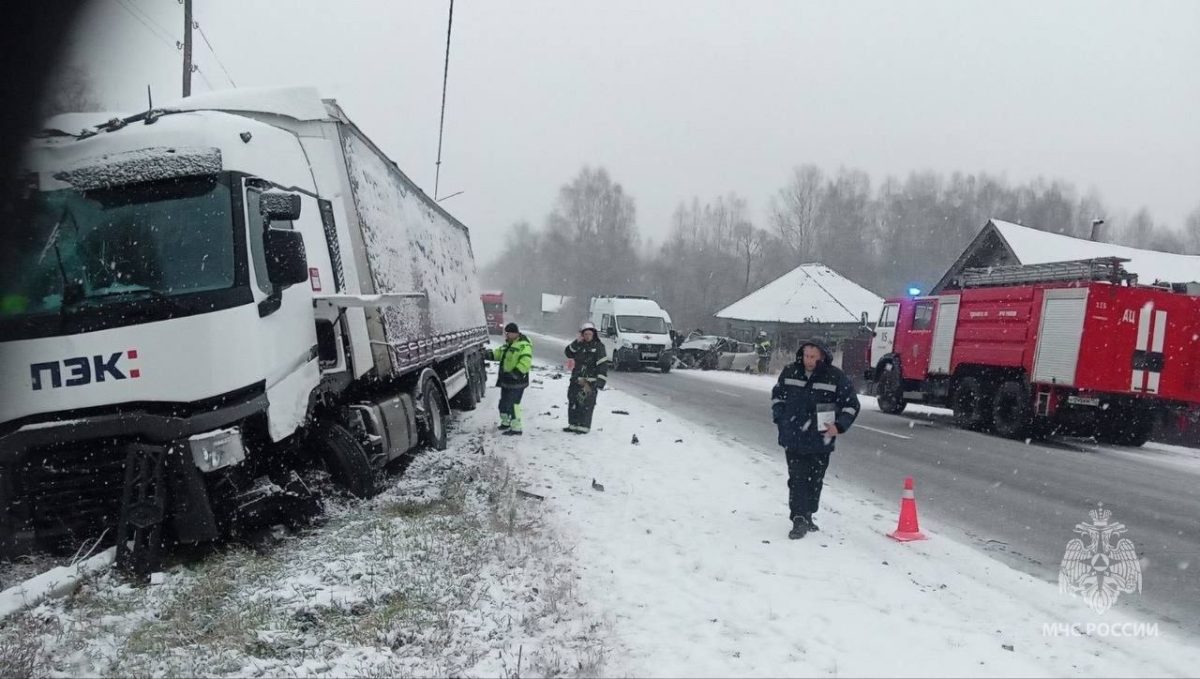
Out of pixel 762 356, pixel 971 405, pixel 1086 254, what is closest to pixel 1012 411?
pixel 971 405

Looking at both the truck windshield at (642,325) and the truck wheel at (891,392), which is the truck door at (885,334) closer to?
the truck wheel at (891,392)

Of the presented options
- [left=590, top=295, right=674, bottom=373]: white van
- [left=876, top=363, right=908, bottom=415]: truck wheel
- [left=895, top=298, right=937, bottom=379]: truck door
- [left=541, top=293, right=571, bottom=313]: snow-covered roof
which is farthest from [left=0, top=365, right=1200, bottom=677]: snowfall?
[left=541, top=293, right=571, bottom=313]: snow-covered roof

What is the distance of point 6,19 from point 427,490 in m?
6.38

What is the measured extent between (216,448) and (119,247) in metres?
1.55

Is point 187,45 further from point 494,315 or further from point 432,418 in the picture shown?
point 494,315

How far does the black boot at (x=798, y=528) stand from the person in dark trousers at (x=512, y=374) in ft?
17.3

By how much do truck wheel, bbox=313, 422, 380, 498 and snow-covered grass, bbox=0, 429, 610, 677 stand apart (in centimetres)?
52

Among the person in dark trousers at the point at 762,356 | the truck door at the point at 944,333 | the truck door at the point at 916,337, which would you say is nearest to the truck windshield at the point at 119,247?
the truck door at the point at 944,333

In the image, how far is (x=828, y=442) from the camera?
20.8 ft

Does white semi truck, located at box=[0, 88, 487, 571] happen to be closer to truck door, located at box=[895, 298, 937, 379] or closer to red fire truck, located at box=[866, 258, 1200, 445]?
red fire truck, located at box=[866, 258, 1200, 445]

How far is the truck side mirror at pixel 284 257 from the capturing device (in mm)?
5570

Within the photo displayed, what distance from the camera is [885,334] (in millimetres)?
18438

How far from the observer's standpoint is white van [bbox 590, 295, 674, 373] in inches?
1100

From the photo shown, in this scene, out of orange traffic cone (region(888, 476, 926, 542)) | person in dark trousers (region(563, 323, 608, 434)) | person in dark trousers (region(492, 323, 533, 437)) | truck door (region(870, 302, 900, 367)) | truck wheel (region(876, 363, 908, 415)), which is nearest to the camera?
orange traffic cone (region(888, 476, 926, 542))
